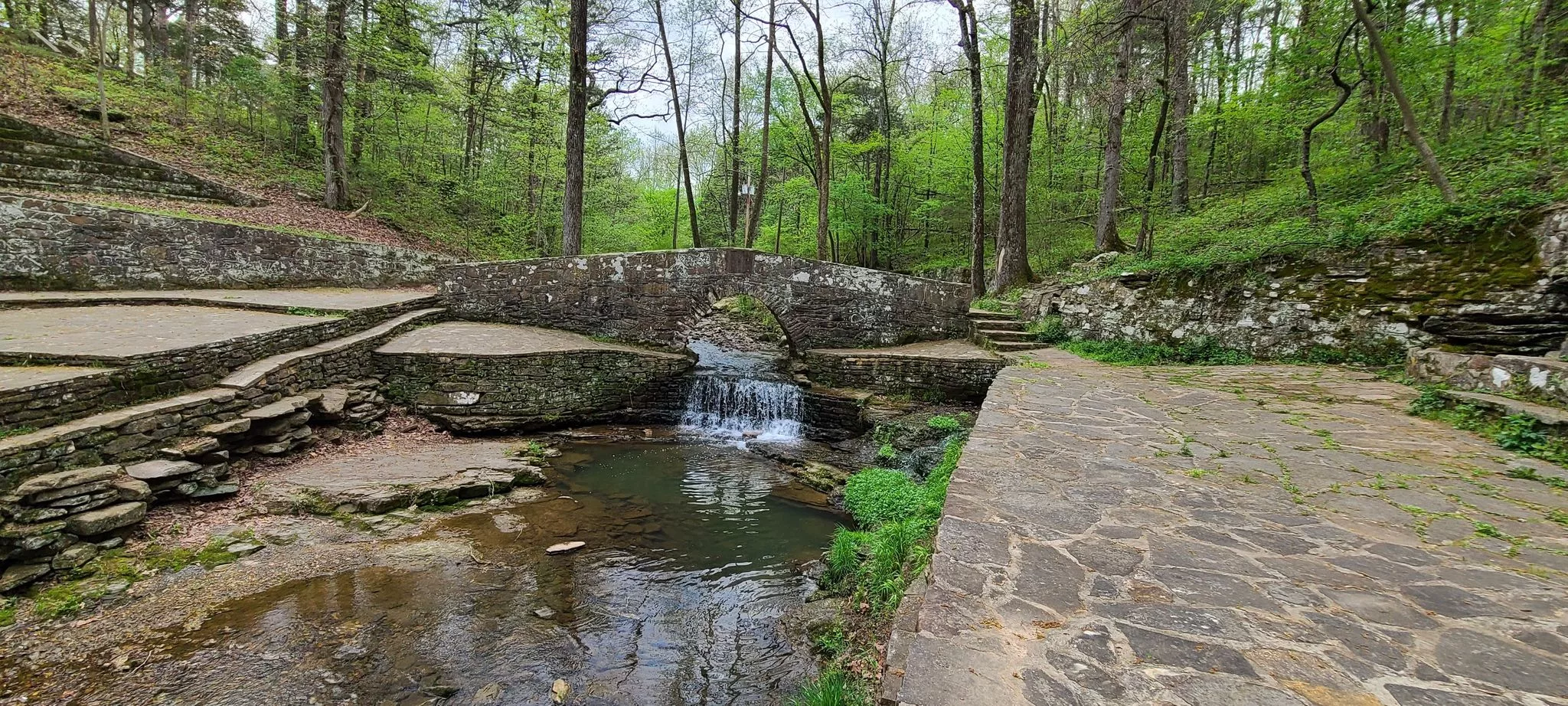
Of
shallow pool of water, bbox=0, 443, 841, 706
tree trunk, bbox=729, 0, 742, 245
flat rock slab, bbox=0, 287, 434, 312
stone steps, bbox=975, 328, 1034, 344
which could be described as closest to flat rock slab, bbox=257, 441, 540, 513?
shallow pool of water, bbox=0, 443, 841, 706

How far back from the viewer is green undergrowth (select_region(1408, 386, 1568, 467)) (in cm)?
322

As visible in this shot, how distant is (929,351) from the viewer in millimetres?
9188

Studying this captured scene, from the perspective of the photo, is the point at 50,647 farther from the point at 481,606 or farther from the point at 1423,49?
the point at 1423,49

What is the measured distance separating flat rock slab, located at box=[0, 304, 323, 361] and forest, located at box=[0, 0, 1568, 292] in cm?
586

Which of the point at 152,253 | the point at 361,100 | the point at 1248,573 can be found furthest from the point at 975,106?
the point at 361,100

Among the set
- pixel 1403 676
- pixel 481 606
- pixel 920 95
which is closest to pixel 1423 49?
pixel 1403 676

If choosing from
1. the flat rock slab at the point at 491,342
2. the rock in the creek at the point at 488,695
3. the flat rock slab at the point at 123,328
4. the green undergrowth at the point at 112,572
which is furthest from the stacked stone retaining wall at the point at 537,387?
the rock in the creek at the point at 488,695

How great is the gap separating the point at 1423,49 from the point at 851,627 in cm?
940

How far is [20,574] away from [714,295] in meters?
7.61

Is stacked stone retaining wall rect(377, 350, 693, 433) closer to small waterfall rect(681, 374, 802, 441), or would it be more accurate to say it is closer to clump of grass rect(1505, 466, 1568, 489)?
small waterfall rect(681, 374, 802, 441)

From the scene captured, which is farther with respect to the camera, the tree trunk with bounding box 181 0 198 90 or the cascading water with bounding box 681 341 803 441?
the tree trunk with bounding box 181 0 198 90

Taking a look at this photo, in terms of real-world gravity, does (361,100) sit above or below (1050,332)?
above

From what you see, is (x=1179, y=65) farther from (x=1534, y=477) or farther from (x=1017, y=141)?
(x=1534, y=477)

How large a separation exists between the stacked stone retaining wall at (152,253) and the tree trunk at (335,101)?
3.86 metres
